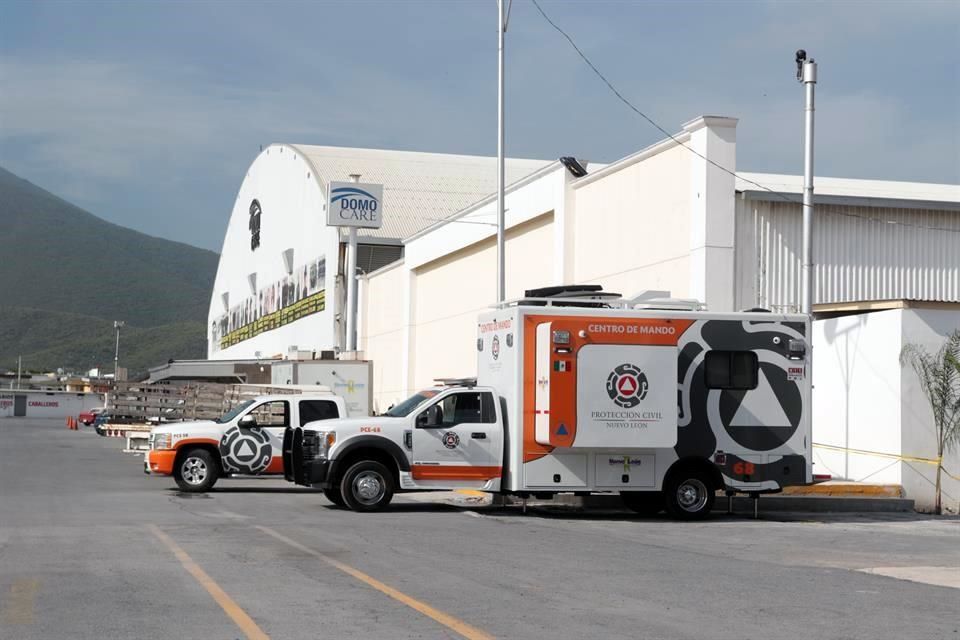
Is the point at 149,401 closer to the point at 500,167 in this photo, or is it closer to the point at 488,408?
the point at 500,167

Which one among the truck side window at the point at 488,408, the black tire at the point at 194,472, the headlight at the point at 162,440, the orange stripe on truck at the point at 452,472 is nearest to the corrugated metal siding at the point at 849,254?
the truck side window at the point at 488,408

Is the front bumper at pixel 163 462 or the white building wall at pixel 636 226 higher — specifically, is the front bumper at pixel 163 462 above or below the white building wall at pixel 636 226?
below

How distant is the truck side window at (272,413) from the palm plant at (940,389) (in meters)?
11.2

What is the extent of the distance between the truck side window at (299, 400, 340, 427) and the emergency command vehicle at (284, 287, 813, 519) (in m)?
3.83

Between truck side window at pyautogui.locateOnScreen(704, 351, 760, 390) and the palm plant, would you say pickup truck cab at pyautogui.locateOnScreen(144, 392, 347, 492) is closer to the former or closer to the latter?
truck side window at pyautogui.locateOnScreen(704, 351, 760, 390)

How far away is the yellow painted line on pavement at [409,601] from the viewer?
8.60 m

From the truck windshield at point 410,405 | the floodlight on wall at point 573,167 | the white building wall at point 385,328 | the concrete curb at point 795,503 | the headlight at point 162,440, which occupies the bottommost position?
the concrete curb at point 795,503

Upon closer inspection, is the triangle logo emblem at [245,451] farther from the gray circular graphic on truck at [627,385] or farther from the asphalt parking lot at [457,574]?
the gray circular graphic on truck at [627,385]

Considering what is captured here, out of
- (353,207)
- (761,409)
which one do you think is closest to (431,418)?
(761,409)

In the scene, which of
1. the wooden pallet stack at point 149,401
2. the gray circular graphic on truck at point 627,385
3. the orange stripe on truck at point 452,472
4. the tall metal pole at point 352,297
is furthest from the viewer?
the tall metal pole at point 352,297

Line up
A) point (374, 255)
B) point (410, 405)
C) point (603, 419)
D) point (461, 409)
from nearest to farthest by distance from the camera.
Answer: point (603, 419) < point (461, 409) < point (410, 405) < point (374, 255)

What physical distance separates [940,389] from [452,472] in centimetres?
865

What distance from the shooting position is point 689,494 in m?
18.9

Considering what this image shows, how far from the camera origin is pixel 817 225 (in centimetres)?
2616
